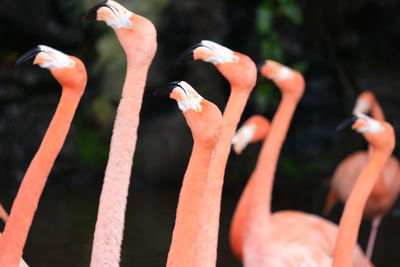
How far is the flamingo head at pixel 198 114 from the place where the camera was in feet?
9.29

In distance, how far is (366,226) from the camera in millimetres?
8367

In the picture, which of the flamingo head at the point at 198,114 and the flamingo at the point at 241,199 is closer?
the flamingo head at the point at 198,114

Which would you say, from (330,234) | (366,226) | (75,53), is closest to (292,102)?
(330,234)

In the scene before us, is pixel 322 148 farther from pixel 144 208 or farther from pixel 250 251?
pixel 250 251

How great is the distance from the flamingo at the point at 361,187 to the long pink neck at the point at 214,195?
544 mm

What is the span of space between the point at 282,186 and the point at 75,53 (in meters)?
2.63

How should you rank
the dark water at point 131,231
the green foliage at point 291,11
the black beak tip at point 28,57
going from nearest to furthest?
1. the black beak tip at point 28,57
2. the dark water at point 131,231
3. the green foliage at point 291,11

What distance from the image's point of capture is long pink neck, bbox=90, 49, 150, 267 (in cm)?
325

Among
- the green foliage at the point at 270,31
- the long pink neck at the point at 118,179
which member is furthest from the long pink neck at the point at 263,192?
the green foliage at the point at 270,31

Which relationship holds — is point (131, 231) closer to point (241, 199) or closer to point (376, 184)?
point (376, 184)

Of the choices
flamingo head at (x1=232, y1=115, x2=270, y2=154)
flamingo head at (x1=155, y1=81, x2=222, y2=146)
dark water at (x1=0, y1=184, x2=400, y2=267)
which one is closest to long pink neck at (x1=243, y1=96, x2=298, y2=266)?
flamingo head at (x1=232, y1=115, x2=270, y2=154)

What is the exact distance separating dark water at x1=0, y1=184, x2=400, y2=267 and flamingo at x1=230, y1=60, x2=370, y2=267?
62.7 inches

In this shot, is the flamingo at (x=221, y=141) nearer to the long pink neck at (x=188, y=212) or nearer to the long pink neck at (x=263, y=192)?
the long pink neck at (x=188, y=212)

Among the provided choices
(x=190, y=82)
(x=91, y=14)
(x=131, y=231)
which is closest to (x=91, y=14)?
(x=91, y=14)
